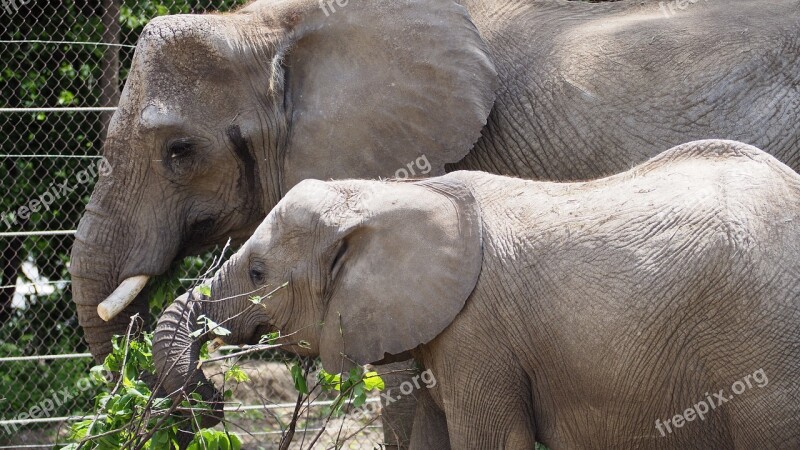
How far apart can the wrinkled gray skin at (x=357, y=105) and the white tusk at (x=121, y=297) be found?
0.16 feet

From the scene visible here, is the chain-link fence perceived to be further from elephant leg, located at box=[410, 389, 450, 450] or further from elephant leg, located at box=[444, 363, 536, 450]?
elephant leg, located at box=[444, 363, 536, 450]

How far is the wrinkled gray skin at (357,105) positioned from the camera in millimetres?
5320

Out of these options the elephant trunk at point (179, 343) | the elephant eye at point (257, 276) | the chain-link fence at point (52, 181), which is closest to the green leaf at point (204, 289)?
the elephant trunk at point (179, 343)

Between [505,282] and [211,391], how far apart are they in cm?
119

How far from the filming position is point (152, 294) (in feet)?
18.2

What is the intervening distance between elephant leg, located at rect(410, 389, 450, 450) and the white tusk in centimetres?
130

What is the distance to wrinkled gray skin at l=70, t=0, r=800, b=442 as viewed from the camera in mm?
5320

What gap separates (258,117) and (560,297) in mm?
1736

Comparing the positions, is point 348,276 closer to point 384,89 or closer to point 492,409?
point 492,409

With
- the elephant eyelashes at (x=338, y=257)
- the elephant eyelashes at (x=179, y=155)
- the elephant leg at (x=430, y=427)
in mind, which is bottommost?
the elephant leg at (x=430, y=427)

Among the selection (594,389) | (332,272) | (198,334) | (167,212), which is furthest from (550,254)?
(167,212)

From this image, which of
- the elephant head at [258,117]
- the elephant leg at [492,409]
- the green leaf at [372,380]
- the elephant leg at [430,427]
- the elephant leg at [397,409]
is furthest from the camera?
the elephant leg at [397,409]

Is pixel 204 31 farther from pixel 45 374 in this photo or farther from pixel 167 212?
pixel 45 374

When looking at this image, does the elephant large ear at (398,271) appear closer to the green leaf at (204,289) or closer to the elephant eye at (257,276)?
the elephant eye at (257,276)
